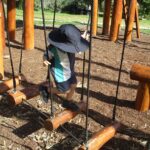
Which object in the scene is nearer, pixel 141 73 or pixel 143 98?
pixel 141 73

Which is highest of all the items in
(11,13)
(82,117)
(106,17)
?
(11,13)

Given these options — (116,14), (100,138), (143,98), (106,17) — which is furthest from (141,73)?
(106,17)

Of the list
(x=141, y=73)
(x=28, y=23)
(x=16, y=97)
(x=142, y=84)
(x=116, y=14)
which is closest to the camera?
(x=16, y=97)

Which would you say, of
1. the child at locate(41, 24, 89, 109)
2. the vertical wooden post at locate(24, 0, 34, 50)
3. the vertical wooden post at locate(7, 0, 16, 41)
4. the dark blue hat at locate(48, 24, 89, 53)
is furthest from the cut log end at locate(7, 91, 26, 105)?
the vertical wooden post at locate(7, 0, 16, 41)

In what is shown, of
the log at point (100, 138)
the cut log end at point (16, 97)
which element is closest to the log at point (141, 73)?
the log at point (100, 138)

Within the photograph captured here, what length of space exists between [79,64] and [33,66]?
915 mm

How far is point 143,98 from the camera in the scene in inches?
188

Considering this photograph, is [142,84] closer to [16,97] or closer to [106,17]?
[16,97]

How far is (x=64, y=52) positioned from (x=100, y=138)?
1.14 meters

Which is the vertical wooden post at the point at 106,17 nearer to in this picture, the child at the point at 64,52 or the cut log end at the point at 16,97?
the child at the point at 64,52

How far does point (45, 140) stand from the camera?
412 centimetres

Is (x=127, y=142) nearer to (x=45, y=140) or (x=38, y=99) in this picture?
(x=45, y=140)

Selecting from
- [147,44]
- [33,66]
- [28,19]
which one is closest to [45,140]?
[33,66]

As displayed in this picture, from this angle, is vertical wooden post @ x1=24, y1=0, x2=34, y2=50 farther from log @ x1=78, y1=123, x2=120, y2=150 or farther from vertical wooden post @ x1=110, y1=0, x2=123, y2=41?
log @ x1=78, y1=123, x2=120, y2=150
